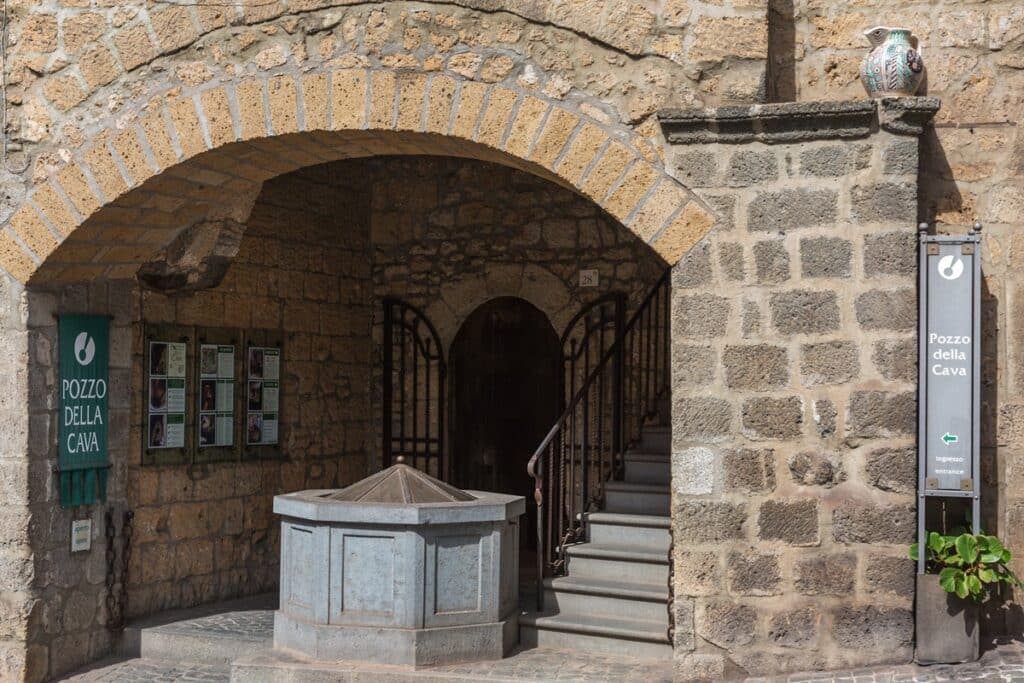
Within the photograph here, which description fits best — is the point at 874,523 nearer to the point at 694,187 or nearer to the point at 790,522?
the point at 790,522

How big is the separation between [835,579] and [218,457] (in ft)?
14.0

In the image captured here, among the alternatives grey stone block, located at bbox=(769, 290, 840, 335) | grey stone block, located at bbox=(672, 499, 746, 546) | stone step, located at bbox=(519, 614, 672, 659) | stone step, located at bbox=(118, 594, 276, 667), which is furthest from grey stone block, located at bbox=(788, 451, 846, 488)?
stone step, located at bbox=(118, 594, 276, 667)

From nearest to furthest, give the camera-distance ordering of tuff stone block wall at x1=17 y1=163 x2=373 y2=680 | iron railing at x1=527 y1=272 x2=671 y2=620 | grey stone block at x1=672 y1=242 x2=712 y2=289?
grey stone block at x1=672 y1=242 x2=712 y2=289
tuff stone block wall at x1=17 y1=163 x2=373 y2=680
iron railing at x1=527 y1=272 x2=671 y2=620

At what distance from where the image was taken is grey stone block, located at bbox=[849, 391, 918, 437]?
578 centimetres

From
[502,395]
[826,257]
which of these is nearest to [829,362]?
[826,257]

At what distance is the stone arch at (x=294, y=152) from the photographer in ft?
20.0

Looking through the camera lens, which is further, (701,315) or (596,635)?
(596,635)

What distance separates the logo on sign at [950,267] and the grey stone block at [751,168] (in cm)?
81

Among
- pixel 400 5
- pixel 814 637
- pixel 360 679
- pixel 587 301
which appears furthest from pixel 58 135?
pixel 814 637

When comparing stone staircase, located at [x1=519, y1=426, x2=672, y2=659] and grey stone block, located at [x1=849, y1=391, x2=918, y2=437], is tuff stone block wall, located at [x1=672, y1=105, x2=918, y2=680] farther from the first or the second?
stone staircase, located at [x1=519, y1=426, x2=672, y2=659]

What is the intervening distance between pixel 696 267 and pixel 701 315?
0.21 m

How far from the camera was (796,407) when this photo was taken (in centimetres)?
589

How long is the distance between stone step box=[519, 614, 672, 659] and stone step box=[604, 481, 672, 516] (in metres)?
0.97

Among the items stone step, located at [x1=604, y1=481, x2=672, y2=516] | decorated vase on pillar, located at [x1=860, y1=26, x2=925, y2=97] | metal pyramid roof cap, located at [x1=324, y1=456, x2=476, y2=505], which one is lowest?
stone step, located at [x1=604, y1=481, x2=672, y2=516]
